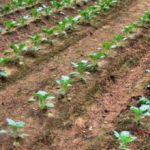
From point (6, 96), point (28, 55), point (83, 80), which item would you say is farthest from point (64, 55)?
point (6, 96)

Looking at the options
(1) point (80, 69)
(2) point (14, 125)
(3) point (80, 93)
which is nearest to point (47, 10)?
(1) point (80, 69)

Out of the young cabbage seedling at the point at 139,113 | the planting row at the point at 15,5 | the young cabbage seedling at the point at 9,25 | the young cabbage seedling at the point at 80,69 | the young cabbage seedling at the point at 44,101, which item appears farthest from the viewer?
the planting row at the point at 15,5

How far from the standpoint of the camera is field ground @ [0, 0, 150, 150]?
18.2ft

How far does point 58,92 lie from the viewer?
6613mm

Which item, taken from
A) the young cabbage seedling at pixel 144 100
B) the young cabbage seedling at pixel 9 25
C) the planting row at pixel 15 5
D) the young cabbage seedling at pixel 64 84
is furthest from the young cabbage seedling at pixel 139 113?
the planting row at pixel 15 5

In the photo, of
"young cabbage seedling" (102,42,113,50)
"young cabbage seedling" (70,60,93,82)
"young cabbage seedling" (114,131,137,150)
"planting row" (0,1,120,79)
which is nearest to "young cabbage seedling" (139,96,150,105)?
"young cabbage seedling" (114,131,137,150)

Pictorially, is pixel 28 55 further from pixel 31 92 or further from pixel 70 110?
pixel 70 110

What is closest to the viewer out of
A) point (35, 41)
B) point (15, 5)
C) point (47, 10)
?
point (35, 41)

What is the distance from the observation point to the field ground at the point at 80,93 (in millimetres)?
5539

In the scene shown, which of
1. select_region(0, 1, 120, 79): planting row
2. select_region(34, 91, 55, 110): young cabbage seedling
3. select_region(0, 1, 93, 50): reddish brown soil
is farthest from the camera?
select_region(0, 1, 93, 50): reddish brown soil

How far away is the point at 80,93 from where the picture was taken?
21.9 ft

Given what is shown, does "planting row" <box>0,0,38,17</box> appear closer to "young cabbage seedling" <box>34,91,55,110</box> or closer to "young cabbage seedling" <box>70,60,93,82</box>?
"young cabbage seedling" <box>70,60,93,82</box>

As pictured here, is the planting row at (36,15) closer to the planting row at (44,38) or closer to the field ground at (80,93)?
the field ground at (80,93)

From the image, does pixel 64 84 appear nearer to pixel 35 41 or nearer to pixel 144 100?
pixel 144 100
